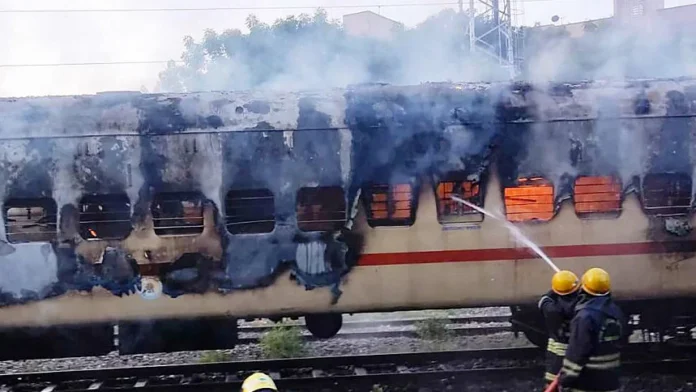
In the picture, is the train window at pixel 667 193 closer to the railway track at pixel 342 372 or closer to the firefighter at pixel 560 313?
the railway track at pixel 342 372

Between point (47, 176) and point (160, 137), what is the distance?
1066 mm

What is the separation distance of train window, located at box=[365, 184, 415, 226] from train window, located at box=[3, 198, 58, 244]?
2.92 meters

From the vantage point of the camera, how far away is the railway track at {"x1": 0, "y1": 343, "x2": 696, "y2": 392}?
8055 millimetres

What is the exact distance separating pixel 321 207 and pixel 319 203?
Result: 0.04m

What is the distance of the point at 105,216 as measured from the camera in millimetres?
7453

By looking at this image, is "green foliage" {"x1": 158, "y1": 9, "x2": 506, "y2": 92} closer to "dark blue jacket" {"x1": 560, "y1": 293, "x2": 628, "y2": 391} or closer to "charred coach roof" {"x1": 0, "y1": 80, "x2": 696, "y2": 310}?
"charred coach roof" {"x1": 0, "y1": 80, "x2": 696, "y2": 310}

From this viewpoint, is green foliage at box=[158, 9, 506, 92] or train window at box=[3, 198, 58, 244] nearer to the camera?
train window at box=[3, 198, 58, 244]

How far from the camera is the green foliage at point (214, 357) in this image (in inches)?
363

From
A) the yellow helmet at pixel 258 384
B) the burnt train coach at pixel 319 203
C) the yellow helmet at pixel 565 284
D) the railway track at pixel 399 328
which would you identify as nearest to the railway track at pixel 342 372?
the burnt train coach at pixel 319 203

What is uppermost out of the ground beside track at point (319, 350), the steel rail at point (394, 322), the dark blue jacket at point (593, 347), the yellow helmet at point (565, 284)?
the yellow helmet at point (565, 284)

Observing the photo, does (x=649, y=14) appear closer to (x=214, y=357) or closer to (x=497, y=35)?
(x=497, y=35)

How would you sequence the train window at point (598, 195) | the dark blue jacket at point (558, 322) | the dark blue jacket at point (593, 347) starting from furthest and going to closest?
the train window at point (598, 195)
the dark blue jacket at point (558, 322)
the dark blue jacket at point (593, 347)

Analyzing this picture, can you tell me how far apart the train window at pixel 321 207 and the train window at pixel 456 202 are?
940 mm

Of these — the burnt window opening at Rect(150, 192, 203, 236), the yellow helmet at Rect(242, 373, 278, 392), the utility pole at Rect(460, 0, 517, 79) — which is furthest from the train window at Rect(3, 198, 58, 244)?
the utility pole at Rect(460, 0, 517, 79)
